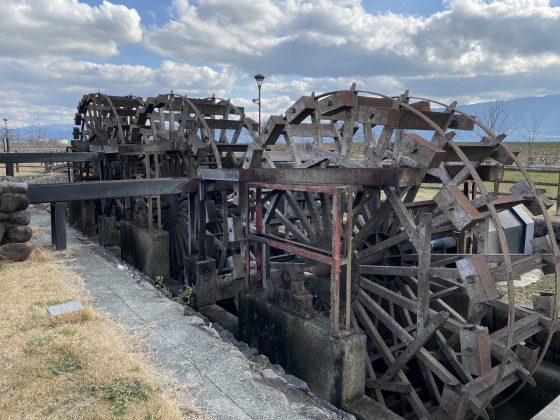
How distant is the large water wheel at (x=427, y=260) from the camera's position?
4.96 meters

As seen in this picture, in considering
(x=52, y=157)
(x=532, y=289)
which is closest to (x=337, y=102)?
(x=532, y=289)

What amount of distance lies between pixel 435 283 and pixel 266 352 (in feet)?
10.5

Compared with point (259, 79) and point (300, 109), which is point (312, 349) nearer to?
point (300, 109)

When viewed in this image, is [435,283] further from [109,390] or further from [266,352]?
[109,390]

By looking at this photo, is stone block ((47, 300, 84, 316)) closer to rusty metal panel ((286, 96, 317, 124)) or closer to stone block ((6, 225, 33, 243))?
stone block ((6, 225, 33, 243))

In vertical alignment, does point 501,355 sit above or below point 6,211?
below

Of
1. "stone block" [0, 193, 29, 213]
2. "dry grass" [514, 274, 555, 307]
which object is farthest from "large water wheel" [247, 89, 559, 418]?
"stone block" [0, 193, 29, 213]

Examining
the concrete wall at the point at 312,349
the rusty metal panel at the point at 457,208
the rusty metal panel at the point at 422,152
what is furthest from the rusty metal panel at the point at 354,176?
the concrete wall at the point at 312,349

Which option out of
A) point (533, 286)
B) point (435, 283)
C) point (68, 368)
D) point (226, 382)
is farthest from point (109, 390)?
point (533, 286)

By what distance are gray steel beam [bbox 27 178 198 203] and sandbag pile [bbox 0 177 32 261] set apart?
1.07 feet

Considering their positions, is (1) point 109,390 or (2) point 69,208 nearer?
(1) point 109,390

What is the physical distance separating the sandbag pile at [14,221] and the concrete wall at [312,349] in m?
4.40

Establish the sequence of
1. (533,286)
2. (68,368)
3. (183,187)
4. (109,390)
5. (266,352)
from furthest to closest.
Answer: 1. (533,286)
2. (183,187)
3. (266,352)
4. (68,368)
5. (109,390)

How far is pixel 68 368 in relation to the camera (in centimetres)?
430
